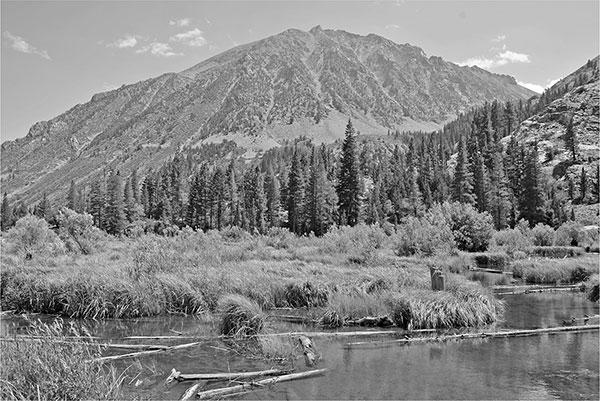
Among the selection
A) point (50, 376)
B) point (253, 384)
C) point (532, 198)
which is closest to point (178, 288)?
point (253, 384)

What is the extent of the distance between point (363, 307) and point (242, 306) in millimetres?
4932

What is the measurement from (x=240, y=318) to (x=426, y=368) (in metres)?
5.65

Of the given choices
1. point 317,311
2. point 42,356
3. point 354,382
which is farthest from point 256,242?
point 42,356

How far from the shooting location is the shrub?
588 inches

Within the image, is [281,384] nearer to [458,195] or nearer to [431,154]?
[458,195]

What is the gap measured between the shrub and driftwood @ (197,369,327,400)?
326 cm

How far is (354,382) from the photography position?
11.5m

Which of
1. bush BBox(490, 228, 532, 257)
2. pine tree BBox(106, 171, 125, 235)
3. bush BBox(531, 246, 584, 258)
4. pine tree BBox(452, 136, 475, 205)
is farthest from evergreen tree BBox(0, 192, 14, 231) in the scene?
bush BBox(531, 246, 584, 258)

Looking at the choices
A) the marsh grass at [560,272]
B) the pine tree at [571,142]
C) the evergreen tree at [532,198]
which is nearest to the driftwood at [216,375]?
the marsh grass at [560,272]

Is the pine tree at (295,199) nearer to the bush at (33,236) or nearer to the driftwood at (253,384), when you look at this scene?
the bush at (33,236)

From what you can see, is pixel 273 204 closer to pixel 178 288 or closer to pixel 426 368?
pixel 178 288

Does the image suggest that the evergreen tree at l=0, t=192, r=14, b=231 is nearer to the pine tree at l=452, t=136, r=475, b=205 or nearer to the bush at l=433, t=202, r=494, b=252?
the pine tree at l=452, t=136, r=475, b=205

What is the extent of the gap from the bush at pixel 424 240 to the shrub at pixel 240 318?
27.9 meters

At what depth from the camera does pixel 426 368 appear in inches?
495
